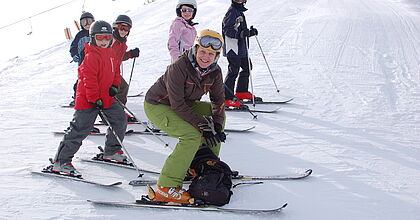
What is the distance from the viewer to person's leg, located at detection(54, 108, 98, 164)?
4.03 metres

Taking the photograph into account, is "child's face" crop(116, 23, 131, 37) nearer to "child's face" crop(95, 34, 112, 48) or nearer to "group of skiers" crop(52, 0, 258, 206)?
"group of skiers" crop(52, 0, 258, 206)

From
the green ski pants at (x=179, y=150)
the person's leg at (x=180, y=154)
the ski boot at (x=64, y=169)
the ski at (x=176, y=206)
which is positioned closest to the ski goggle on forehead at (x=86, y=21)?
the ski boot at (x=64, y=169)

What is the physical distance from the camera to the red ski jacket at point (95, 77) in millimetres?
4004

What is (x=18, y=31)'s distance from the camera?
18203mm

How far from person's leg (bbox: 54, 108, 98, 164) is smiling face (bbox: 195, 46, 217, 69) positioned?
1.28 metres

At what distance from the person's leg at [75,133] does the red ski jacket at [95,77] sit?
0.08 m

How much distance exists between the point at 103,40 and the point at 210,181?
1824mm

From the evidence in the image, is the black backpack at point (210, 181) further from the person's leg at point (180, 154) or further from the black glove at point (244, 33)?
the black glove at point (244, 33)

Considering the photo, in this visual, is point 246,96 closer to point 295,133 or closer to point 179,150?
point 295,133

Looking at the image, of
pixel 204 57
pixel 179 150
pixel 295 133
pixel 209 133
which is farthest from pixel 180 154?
pixel 295 133

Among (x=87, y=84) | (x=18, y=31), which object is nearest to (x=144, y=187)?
(x=87, y=84)

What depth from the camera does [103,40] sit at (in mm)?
4117

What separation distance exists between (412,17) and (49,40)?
12.9 metres

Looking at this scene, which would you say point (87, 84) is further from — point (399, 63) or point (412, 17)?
point (412, 17)
